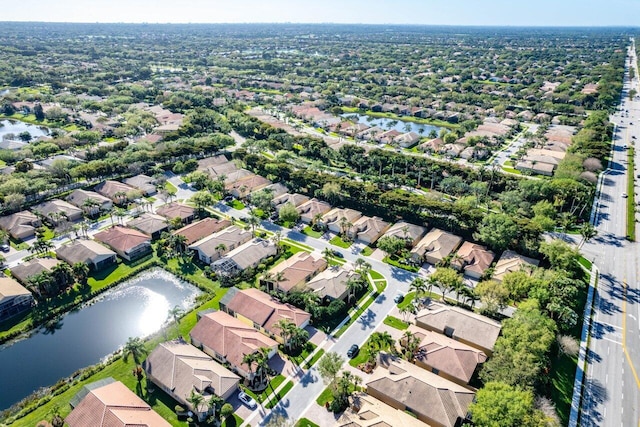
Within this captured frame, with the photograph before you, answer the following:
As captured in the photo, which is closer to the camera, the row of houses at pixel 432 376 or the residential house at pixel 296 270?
the row of houses at pixel 432 376

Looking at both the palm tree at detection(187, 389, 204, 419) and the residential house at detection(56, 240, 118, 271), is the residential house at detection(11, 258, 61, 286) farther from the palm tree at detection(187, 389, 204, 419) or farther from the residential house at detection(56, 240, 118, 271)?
the palm tree at detection(187, 389, 204, 419)

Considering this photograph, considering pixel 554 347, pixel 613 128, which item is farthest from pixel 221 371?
pixel 613 128

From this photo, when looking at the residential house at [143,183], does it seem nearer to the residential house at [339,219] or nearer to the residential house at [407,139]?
the residential house at [339,219]

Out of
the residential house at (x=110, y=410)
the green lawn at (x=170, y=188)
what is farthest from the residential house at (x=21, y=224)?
the residential house at (x=110, y=410)

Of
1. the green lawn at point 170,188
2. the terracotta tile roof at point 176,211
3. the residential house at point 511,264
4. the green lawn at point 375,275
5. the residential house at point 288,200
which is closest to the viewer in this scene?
the residential house at point 511,264

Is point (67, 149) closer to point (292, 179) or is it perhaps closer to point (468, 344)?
point (292, 179)

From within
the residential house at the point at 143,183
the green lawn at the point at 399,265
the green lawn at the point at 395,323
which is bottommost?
the green lawn at the point at 395,323
